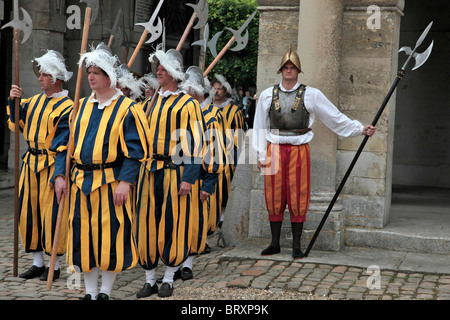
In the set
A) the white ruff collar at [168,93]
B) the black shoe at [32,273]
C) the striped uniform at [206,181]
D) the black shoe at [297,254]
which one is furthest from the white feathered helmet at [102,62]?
the black shoe at [297,254]

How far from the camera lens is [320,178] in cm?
671

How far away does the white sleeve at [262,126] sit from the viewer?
6.32 meters

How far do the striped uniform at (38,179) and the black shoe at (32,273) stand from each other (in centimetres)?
16

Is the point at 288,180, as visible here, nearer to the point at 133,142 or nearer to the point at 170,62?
the point at 170,62

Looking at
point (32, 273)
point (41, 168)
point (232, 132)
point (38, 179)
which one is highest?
point (232, 132)

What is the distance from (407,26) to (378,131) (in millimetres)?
4253

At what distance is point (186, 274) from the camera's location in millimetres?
5910

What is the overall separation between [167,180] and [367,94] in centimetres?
239

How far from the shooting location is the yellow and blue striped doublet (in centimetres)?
471

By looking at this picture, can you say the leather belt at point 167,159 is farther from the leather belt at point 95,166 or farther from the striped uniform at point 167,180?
the leather belt at point 95,166

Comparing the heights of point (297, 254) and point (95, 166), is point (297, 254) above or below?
below

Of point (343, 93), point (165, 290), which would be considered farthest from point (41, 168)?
point (343, 93)

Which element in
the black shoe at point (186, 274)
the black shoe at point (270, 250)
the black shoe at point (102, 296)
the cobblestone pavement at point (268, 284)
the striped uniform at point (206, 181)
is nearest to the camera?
the black shoe at point (102, 296)

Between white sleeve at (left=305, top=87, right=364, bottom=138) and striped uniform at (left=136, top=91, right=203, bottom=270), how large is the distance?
4.29 feet
